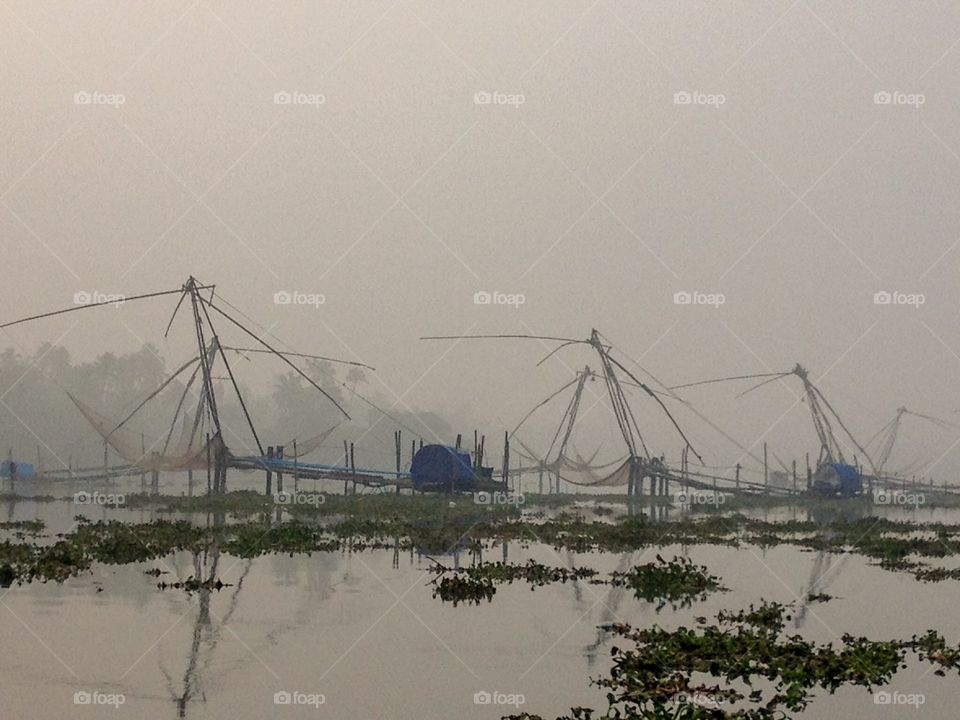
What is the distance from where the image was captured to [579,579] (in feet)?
71.8

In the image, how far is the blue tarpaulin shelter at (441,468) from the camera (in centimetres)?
5609

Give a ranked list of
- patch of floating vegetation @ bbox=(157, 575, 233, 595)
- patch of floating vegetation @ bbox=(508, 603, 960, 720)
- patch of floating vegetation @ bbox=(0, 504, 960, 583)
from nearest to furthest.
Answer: patch of floating vegetation @ bbox=(508, 603, 960, 720), patch of floating vegetation @ bbox=(157, 575, 233, 595), patch of floating vegetation @ bbox=(0, 504, 960, 583)

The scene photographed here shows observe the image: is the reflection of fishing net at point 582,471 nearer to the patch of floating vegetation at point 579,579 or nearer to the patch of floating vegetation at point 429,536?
the patch of floating vegetation at point 429,536

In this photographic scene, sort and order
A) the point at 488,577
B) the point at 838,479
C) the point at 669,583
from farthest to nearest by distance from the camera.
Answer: the point at 838,479, the point at 488,577, the point at 669,583

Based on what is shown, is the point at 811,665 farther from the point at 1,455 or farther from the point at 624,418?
the point at 1,455

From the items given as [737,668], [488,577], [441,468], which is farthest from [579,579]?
[441,468]

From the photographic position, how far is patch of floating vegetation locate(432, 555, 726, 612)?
1927 cm

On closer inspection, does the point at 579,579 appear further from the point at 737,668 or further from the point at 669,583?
the point at 737,668

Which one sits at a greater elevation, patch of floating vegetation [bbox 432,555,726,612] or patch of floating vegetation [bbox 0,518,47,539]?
patch of floating vegetation [bbox 0,518,47,539]

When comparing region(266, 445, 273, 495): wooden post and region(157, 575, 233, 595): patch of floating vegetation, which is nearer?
region(157, 575, 233, 595): patch of floating vegetation

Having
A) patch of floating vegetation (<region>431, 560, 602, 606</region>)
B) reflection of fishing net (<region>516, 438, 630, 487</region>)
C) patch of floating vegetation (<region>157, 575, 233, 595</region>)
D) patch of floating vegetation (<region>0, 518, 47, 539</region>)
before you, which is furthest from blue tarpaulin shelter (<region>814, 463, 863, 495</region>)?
A: patch of floating vegetation (<region>157, 575, 233, 595</region>)

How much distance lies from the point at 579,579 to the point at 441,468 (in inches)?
1365

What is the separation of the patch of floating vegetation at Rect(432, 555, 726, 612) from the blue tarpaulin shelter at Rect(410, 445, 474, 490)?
3215 cm

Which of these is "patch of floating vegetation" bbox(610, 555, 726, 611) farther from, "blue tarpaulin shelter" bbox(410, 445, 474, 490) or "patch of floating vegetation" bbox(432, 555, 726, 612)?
"blue tarpaulin shelter" bbox(410, 445, 474, 490)
